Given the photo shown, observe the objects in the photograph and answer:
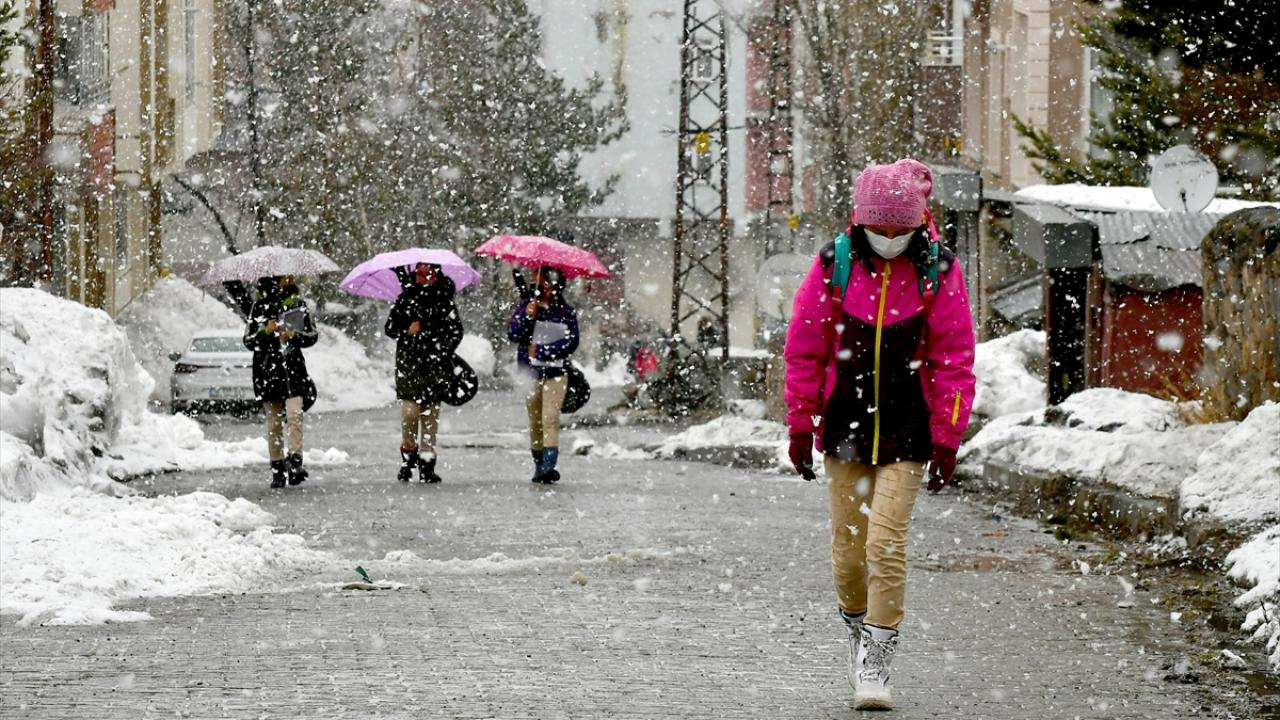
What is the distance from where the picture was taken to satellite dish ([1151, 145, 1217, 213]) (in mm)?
18922

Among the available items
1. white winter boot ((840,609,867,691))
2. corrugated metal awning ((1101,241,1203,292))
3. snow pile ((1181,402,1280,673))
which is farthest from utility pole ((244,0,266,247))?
white winter boot ((840,609,867,691))

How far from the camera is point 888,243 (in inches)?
269

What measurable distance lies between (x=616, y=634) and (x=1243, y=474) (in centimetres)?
437

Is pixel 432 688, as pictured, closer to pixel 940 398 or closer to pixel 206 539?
pixel 940 398

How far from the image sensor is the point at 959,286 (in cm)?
698

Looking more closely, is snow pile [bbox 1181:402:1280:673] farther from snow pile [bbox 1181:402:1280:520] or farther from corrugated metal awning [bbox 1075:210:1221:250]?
corrugated metal awning [bbox 1075:210:1221:250]

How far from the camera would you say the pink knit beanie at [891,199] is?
6797 millimetres

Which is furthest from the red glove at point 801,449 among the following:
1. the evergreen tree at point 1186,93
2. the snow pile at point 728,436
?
the snow pile at point 728,436

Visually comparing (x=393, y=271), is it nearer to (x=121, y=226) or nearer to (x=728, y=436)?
(x=728, y=436)

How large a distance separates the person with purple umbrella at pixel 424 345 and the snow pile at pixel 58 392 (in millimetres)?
2433

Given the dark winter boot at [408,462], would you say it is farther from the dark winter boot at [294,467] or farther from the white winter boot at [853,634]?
the white winter boot at [853,634]

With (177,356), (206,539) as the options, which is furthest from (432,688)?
(177,356)

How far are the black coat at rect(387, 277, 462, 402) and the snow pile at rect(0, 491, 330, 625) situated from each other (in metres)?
3.66

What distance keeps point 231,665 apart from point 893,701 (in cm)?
234
